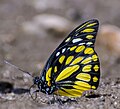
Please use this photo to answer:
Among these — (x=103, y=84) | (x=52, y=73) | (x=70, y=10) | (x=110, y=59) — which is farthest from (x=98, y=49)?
Answer: (x=52, y=73)

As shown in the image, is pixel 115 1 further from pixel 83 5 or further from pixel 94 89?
pixel 94 89

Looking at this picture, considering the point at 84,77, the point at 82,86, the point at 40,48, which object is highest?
the point at 40,48

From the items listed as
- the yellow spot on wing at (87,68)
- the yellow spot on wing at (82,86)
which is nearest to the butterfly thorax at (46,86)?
the yellow spot on wing at (82,86)

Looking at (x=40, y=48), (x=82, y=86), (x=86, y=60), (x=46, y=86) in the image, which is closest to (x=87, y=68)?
(x=86, y=60)

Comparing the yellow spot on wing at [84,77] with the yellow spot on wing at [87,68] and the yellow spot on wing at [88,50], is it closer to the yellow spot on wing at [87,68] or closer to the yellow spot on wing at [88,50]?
the yellow spot on wing at [87,68]

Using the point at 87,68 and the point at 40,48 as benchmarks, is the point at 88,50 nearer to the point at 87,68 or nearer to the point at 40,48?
the point at 87,68

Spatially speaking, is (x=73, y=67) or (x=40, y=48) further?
(x=40, y=48)

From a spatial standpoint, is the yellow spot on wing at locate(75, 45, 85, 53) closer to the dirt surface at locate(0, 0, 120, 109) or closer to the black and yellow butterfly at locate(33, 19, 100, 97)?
the black and yellow butterfly at locate(33, 19, 100, 97)

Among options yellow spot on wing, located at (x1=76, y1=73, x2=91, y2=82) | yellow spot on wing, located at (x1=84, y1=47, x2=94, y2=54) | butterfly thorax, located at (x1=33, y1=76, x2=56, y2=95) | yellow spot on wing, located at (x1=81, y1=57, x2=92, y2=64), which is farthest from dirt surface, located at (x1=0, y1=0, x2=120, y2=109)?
yellow spot on wing, located at (x1=84, y1=47, x2=94, y2=54)

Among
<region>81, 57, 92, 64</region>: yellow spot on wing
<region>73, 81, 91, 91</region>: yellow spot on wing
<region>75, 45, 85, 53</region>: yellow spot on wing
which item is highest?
<region>75, 45, 85, 53</region>: yellow spot on wing
